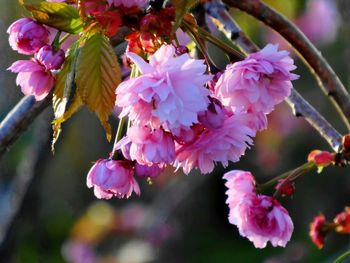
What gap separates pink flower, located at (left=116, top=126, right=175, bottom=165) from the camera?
0.91m

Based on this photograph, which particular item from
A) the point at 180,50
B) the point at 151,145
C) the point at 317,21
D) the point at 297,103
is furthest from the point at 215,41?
the point at 317,21

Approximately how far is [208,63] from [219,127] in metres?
0.10

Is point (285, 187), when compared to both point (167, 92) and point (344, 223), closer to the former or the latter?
point (344, 223)

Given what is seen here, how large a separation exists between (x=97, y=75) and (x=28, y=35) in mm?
112

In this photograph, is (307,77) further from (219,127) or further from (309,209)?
(219,127)

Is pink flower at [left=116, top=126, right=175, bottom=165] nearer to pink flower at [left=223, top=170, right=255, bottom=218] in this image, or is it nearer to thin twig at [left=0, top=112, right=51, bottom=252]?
pink flower at [left=223, top=170, right=255, bottom=218]

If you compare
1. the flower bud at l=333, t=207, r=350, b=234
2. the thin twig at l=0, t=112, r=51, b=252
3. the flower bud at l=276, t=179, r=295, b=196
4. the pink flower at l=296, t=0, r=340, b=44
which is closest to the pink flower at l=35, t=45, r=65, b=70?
the flower bud at l=276, t=179, r=295, b=196

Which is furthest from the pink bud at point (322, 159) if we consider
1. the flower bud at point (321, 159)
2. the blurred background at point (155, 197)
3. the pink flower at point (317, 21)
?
the pink flower at point (317, 21)

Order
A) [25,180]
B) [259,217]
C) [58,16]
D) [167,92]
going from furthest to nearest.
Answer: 1. [25,180]
2. [259,217]
3. [58,16]
4. [167,92]

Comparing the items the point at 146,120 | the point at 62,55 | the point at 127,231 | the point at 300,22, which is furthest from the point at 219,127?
the point at 127,231

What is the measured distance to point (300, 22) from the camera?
461cm

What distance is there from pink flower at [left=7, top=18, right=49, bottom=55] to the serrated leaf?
3.0 inches

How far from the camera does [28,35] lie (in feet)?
3.23

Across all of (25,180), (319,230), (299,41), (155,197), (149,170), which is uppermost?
(149,170)
